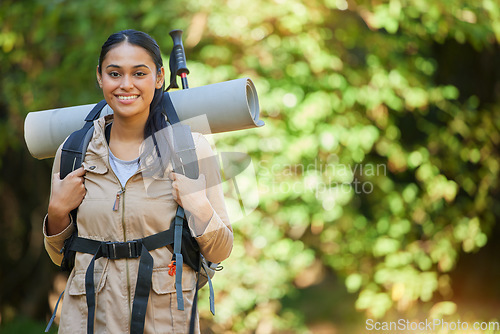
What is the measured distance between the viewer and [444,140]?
4.59 metres

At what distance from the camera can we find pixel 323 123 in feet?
12.9

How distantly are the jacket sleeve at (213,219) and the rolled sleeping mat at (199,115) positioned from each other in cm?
10

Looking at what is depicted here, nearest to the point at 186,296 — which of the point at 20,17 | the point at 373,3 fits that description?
the point at 373,3

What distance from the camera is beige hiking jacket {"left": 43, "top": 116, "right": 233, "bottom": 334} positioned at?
172cm

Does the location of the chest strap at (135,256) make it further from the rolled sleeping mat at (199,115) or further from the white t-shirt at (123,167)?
the rolled sleeping mat at (199,115)

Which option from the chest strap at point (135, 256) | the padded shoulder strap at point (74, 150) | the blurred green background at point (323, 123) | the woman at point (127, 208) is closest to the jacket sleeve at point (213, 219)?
the woman at point (127, 208)

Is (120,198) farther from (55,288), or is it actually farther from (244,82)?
(55,288)

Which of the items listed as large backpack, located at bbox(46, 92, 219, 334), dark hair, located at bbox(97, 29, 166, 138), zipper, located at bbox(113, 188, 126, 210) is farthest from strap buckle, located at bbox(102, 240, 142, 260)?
dark hair, located at bbox(97, 29, 166, 138)

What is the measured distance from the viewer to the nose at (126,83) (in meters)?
1.77

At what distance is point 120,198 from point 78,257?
224 mm

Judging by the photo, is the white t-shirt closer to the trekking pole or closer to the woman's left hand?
the woman's left hand

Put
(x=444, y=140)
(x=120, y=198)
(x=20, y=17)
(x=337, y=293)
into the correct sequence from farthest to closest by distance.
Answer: (x=337, y=293) < (x=444, y=140) < (x=20, y=17) < (x=120, y=198)

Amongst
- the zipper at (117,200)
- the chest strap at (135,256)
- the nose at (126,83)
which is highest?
the nose at (126,83)

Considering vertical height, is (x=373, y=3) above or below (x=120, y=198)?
above
